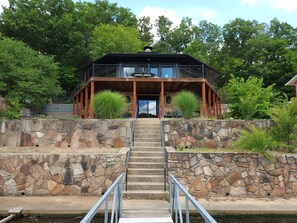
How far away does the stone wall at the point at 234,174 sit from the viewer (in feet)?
27.5

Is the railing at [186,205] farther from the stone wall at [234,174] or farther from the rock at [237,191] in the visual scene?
the rock at [237,191]

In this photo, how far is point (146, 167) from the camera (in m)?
8.93

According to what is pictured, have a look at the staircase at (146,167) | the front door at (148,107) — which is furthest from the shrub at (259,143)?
the front door at (148,107)

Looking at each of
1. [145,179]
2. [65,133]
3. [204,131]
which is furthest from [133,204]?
[65,133]

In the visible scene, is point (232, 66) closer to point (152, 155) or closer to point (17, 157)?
point (152, 155)

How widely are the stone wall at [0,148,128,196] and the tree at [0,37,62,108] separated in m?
11.0

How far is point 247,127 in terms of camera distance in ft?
39.8

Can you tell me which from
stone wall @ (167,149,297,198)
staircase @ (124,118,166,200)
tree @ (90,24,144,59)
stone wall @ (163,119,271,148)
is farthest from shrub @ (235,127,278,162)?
tree @ (90,24,144,59)

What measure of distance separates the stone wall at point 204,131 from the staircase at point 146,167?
27.6 inches

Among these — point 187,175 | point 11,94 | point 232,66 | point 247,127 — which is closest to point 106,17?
point 232,66

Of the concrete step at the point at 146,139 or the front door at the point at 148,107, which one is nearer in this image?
the concrete step at the point at 146,139

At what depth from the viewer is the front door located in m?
21.7

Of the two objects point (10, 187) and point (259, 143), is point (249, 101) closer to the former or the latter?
point (259, 143)

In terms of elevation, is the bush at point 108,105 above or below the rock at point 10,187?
above
